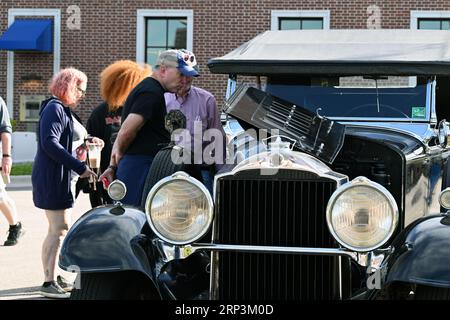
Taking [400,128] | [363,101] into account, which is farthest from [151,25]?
[400,128]

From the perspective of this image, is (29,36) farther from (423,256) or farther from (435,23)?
(423,256)

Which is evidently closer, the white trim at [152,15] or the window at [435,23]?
the window at [435,23]

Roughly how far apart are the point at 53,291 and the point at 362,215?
3011mm

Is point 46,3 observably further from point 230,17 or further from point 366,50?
point 366,50

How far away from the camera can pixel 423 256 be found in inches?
137

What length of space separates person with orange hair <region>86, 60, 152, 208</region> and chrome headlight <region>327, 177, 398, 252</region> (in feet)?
10.8

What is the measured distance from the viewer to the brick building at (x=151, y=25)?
62.8 ft

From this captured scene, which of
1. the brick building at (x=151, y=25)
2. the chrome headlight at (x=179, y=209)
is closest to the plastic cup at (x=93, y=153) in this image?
the chrome headlight at (x=179, y=209)

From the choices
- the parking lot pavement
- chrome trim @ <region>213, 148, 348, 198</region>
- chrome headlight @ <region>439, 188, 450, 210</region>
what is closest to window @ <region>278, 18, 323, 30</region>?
the parking lot pavement

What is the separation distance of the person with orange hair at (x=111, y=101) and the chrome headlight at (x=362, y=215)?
10.8 ft

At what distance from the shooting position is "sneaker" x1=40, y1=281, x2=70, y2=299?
571 centimetres

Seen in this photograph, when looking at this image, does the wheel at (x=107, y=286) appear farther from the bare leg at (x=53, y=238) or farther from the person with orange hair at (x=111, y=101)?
the person with orange hair at (x=111, y=101)

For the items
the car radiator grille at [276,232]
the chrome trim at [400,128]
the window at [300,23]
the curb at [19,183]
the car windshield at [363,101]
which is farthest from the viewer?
the window at [300,23]

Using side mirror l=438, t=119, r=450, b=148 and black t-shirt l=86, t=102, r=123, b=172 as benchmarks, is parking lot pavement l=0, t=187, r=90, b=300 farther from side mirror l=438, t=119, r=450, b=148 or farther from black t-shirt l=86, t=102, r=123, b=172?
side mirror l=438, t=119, r=450, b=148
